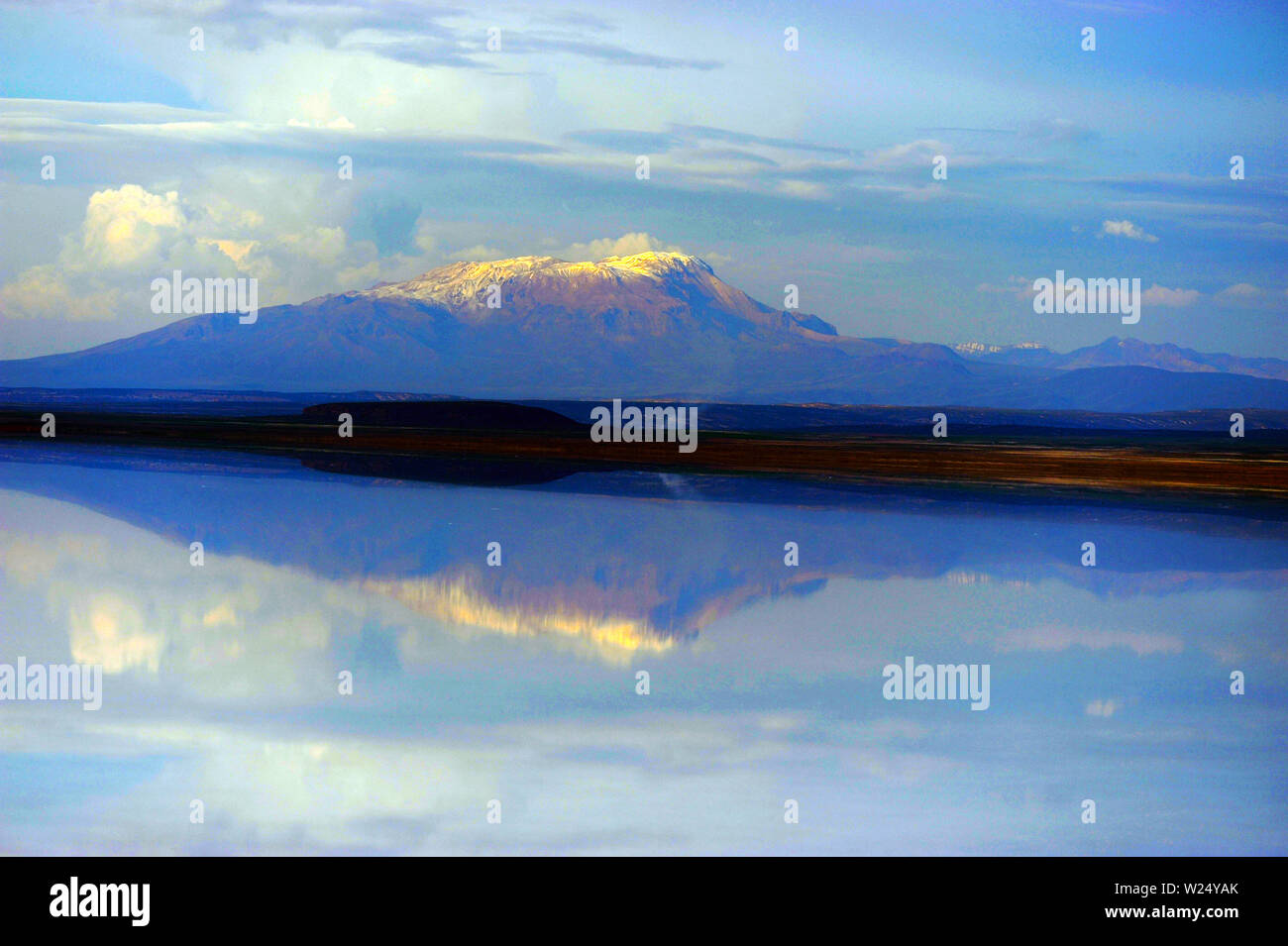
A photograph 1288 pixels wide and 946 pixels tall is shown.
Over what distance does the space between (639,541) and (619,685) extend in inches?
284

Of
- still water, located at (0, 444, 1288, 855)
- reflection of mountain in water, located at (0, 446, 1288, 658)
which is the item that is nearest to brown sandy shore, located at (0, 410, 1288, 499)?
reflection of mountain in water, located at (0, 446, 1288, 658)

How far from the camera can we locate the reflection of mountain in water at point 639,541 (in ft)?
42.1

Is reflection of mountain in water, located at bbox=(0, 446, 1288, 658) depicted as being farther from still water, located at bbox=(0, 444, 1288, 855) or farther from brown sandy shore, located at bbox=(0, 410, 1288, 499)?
brown sandy shore, located at bbox=(0, 410, 1288, 499)

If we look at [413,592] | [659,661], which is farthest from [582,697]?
[413,592]

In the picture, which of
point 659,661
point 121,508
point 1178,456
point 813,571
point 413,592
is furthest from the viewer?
point 1178,456

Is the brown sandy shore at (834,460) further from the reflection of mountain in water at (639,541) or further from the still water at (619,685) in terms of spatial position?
the still water at (619,685)

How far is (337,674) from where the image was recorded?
9695 mm

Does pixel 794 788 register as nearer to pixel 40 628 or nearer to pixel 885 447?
pixel 40 628

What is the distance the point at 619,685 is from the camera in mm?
9656

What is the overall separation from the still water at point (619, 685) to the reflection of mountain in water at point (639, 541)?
3.7 inches

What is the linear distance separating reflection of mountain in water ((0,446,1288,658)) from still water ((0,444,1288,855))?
0.31 ft

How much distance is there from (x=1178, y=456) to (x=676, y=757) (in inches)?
1459

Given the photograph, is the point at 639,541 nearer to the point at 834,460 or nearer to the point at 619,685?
the point at 619,685

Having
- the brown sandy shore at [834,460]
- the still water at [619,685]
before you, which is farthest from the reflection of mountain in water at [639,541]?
the brown sandy shore at [834,460]
